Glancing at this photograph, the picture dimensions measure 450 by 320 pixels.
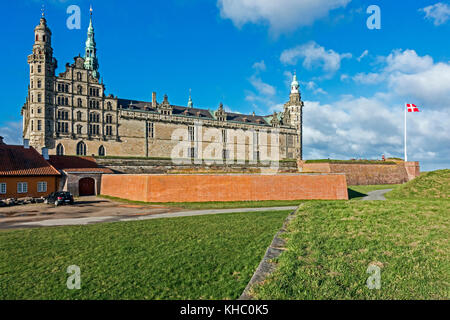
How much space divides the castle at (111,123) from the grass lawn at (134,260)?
35.5 metres

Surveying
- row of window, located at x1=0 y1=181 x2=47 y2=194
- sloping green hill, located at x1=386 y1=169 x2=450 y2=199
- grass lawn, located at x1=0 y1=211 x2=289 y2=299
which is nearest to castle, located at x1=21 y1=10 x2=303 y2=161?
row of window, located at x1=0 y1=181 x2=47 y2=194

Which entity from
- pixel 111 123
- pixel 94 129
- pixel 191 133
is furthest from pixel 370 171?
pixel 94 129

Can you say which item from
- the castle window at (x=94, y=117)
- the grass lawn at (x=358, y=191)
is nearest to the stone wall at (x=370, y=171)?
the grass lawn at (x=358, y=191)

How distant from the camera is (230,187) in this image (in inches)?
1038

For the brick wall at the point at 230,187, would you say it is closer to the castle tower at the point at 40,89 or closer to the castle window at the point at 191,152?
the castle tower at the point at 40,89

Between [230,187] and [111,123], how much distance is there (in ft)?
113

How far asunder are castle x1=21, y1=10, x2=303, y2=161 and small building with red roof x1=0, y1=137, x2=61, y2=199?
30.3 feet

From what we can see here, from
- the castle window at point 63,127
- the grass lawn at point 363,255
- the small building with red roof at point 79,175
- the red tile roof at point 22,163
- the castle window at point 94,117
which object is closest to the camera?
the grass lawn at point 363,255

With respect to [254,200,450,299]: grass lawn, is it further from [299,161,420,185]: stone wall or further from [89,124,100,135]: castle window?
[89,124,100,135]: castle window

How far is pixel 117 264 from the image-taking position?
7938 mm

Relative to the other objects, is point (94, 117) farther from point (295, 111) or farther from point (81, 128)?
point (295, 111)

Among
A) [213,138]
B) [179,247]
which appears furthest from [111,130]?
[179,247]

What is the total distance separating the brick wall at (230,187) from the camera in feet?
83.7
